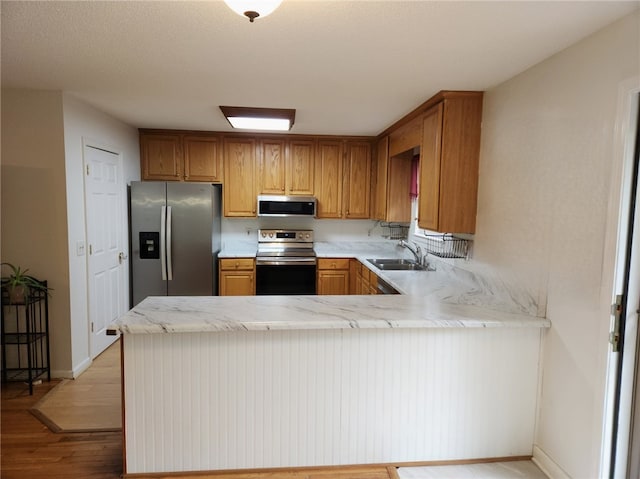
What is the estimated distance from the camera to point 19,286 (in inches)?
108

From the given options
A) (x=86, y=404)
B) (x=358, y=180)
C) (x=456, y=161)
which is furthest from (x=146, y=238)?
(x=456, y=161)

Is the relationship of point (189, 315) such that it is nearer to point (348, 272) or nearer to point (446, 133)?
point (446, 133)

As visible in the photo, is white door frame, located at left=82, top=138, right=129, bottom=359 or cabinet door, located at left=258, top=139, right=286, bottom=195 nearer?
white door frame, located at left=82, top=138, right=129, bottom=359

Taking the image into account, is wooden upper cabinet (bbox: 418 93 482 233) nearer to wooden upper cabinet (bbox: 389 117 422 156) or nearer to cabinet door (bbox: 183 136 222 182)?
wooden upper cabinet (bbox: 389 117 422 156)

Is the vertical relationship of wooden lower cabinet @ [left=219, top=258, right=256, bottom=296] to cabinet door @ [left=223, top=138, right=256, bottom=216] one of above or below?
below

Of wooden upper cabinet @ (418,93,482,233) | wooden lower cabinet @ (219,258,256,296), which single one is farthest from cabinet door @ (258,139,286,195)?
wooden upper cabinet @ (418,93,482,233)

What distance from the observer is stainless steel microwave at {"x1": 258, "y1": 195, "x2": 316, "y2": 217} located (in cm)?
446

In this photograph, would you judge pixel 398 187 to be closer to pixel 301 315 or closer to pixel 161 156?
pixel 301 315

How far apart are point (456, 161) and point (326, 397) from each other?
1786mm

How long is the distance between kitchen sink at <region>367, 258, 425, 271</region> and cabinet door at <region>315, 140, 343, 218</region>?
0.88 metres

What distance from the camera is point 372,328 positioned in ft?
6.48

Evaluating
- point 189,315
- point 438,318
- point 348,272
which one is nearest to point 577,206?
point 438,318

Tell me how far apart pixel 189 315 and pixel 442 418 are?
1.48 metres

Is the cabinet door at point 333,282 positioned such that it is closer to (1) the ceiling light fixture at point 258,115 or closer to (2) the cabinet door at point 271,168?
(2) the cabinet door at point 271,168
